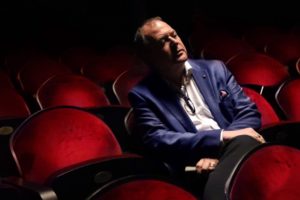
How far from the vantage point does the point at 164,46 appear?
0.83 m

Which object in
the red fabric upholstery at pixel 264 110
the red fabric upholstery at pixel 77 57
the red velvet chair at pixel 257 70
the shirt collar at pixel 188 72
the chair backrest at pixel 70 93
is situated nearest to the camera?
the shirt collar at pixel 188 72

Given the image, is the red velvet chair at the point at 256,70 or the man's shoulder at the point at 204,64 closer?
the man's shoulder at the point at 204,64

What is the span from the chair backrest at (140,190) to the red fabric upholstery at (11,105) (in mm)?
565

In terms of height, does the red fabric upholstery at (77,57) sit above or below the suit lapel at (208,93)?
below

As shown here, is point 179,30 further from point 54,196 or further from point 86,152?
point 54,196

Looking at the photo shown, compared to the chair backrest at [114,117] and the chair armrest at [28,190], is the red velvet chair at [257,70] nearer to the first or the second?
the chair backrest at [114,117]

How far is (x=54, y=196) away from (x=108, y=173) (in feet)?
0.38

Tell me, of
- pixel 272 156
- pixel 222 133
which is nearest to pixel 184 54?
pixel 222 133

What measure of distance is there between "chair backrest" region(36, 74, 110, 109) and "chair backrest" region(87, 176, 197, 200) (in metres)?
0.58

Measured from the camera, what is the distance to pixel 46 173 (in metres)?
0.76

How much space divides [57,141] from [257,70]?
69cm

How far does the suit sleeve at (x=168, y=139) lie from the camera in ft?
2.48

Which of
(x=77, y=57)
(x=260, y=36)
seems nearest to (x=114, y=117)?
(x=77, y=57)

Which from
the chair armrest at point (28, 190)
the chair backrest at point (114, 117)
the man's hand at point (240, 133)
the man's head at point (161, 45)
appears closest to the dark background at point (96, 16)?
the chair backrest at point (114, 117)
